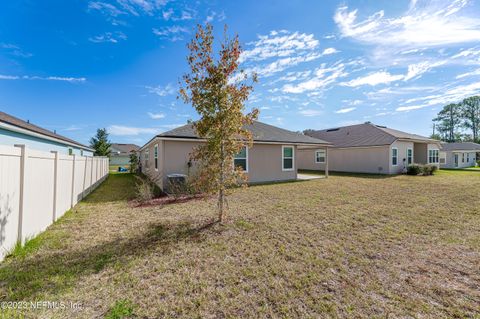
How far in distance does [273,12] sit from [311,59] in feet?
11.1

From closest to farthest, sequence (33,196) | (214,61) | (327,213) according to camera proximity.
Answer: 1. (33,196)
2. (214,61)
3. (327,213)

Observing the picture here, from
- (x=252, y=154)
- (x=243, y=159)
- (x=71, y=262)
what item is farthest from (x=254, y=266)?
(x=252, y=154)

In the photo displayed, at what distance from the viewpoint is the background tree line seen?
54250 millimetres

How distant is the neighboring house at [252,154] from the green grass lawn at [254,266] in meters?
4.53

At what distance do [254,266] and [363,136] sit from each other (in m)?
22.1

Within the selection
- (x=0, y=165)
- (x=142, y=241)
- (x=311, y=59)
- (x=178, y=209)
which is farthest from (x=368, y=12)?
(x=0, y=165)

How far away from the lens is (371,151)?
19.6 meters

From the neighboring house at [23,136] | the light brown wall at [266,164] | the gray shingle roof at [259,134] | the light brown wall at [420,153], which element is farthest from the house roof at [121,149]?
the light brown wall at [420,153]

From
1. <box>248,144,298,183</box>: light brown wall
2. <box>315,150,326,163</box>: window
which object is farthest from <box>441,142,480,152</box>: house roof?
<box>248,144,298,183</box>: light brown wall

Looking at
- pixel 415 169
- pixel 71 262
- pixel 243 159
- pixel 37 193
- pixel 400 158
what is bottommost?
pixel 71 262

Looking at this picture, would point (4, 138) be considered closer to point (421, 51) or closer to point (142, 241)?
point (142, 241)

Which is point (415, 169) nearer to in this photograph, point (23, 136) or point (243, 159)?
point (243, 159)

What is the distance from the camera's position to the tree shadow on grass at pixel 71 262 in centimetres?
281

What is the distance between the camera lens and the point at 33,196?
4.28 meters
